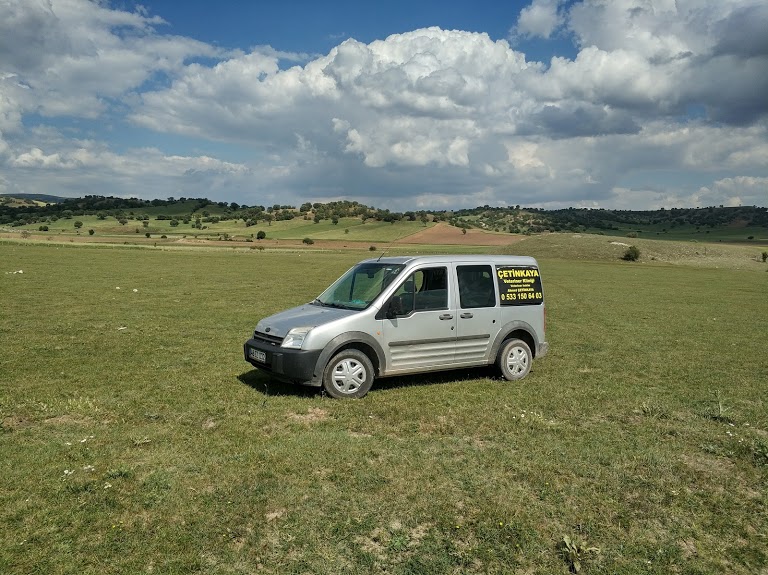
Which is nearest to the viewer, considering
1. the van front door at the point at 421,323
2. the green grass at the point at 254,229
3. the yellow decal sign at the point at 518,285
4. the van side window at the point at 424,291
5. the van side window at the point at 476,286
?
the van front door at the point at 421,323

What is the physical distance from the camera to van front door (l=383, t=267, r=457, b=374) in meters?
8.81

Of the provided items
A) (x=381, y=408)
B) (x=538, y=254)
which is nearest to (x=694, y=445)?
(x=381, y=408)

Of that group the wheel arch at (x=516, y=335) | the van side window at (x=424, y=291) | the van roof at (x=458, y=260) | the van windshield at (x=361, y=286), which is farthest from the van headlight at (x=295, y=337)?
the wheel arch at (x=516, y=335)

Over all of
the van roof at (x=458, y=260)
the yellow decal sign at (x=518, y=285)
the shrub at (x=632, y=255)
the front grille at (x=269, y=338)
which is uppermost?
the van roof at (x=458, y=260)

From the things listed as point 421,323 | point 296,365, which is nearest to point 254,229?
point 421,323

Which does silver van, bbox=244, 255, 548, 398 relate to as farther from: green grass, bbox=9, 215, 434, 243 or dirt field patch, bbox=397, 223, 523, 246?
green grass, bbox=9, 215, 434, 243

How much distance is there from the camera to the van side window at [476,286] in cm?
961

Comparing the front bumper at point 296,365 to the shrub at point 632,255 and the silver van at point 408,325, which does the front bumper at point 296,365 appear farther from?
the shrub at point 632,255

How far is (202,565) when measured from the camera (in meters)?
4.09

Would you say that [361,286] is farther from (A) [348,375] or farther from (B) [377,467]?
(B) [377,467]

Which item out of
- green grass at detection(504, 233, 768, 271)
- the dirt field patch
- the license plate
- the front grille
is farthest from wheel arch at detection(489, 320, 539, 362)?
the dirt field patch

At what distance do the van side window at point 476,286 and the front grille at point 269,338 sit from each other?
319 centimetres

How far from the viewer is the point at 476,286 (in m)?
9.78

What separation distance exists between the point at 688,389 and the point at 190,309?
15.3m
